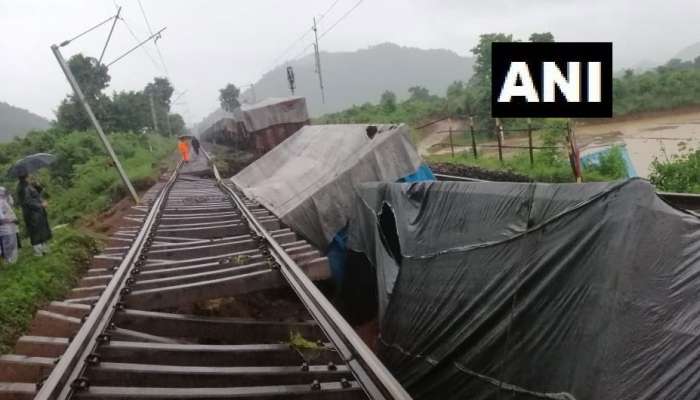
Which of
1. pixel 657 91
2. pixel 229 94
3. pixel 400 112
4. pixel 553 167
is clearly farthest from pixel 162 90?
pixel 553 167

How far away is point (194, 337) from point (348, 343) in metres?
1.62

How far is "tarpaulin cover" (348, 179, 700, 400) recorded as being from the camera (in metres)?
2.54

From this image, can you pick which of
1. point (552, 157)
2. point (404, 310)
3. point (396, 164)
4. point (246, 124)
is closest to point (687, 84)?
point (552, 157)

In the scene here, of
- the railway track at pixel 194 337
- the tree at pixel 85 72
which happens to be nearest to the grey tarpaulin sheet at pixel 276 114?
the railway track at pixel 194 337

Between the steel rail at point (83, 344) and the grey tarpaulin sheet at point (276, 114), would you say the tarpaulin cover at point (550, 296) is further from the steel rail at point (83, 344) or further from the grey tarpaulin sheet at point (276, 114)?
the grey tarpaulin sheet at point (276, 114)

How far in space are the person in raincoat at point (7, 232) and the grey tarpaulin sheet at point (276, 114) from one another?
1268 centimetres

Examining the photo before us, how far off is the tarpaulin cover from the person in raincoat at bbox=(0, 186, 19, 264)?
6.73 m

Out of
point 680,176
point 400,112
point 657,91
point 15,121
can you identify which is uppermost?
point 15,121

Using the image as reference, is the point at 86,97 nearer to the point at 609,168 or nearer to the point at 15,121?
the point at 609,168

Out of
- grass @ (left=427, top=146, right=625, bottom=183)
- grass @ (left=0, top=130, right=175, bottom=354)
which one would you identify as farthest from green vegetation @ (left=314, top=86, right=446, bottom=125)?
grass @ (left=427, top=146, right=625, bottom=183)

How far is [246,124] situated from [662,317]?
19836mm

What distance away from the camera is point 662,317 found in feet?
8.34

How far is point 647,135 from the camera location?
2230cm

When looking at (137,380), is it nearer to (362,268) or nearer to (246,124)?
(362,268)
